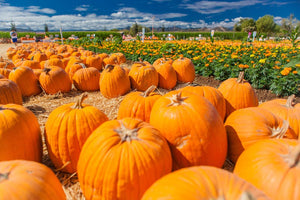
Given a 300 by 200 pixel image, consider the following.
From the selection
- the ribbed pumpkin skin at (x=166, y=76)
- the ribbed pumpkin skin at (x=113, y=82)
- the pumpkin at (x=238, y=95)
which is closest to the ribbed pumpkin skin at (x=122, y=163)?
the pumpkin at (x=238, y=95)

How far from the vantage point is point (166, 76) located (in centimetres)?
545

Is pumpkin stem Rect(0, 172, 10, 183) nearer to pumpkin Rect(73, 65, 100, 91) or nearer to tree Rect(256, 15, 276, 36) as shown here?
pumpkin Rect(73, 65, 100, 91)

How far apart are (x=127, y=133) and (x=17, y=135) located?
1.18 metres

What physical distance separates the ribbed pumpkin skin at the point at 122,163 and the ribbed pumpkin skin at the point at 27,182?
0.26m

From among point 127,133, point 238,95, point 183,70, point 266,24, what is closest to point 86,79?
point 183,70

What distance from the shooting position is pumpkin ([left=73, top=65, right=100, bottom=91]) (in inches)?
213

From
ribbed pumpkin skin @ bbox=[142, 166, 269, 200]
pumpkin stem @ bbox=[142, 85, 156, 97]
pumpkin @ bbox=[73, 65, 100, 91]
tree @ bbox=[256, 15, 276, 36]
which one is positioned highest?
tree @ bbox=[256, 15, 276, 36]

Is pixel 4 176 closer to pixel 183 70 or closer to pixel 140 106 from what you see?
pixel 140 106

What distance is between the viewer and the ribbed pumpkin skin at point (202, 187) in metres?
0.93

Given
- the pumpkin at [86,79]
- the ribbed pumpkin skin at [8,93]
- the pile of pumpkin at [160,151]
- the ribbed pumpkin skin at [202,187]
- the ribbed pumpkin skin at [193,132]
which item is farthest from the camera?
the pumpkin at [86,79]

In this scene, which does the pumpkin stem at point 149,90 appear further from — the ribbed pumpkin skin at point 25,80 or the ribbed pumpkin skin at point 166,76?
the ribbed pumpkin skin at point 25,80

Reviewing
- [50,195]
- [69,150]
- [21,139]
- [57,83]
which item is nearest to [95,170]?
[50,195]

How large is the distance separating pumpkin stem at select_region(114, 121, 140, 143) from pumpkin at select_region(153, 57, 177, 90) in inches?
158

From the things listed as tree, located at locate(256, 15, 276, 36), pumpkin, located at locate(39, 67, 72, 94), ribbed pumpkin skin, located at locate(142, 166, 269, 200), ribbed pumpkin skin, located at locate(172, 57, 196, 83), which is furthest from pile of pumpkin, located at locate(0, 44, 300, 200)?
tree, located at locate(256, 15, 276, 36)
